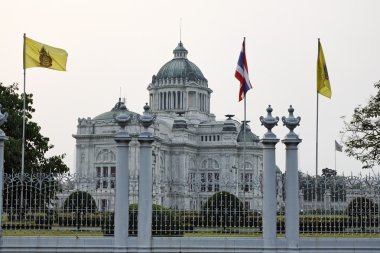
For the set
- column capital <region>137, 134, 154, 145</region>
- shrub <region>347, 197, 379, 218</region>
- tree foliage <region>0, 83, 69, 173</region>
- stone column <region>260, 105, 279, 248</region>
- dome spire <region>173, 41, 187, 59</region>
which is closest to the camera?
stone column <region>260, 105, 279, 248</region>

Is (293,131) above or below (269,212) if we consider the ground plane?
above

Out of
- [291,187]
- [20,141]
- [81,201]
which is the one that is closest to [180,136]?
[20,141]

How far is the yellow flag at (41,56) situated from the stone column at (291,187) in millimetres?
9137

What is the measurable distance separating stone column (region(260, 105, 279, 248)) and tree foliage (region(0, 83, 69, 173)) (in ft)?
61.4

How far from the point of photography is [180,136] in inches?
3949

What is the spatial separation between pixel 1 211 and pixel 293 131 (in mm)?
8120

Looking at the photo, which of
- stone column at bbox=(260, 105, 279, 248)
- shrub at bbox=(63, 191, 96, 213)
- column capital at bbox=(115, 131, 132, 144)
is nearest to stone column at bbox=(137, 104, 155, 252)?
column capital at bbox=(115, 131, 132, 144)

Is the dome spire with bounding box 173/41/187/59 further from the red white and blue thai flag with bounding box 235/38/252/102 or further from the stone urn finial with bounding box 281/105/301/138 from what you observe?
the stone urn finial with bounding box 281/105/301/138

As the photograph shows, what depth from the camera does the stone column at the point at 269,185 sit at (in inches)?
698

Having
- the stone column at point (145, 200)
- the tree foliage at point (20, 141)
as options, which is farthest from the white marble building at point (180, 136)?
the stone column at point (145, 200)

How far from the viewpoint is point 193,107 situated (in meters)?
112

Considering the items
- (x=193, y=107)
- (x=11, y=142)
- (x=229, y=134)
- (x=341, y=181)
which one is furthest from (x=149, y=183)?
(x=193, y=107)

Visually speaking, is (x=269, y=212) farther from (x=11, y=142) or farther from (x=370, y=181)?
Answer: (x=11, y=142)

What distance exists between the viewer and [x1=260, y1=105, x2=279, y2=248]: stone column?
17.7 metres
